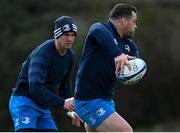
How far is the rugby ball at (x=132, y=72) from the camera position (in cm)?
948

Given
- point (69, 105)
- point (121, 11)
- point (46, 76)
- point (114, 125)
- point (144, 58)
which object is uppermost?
point (121, 11)

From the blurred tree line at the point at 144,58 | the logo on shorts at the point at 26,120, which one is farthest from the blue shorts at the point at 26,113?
the blurred tree line at the point at 144,58

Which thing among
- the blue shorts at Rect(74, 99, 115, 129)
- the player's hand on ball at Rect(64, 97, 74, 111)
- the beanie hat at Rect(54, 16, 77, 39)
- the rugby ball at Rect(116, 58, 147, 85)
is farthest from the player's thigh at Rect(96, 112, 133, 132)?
the beanie hat at Rect(54, 16, 77, 39)

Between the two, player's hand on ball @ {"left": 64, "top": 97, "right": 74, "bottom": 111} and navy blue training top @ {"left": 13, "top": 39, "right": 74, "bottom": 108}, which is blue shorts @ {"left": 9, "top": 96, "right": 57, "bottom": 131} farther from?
player's hand on ball @ {"left": 64, "top": 97, "right": 74, "bottom": 111}

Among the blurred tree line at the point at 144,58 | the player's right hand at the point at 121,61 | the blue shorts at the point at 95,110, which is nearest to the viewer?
the player's right hand at the point at 121,61

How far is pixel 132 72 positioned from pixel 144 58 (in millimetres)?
17557

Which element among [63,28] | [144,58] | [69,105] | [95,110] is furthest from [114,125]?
[144,58]

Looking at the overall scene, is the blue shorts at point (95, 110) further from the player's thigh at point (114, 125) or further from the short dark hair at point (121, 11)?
the short dark hair at point (121, 11)

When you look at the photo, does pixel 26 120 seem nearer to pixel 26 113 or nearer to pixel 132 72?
pixel 26 113

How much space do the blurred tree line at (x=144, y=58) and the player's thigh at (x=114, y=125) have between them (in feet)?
51.7

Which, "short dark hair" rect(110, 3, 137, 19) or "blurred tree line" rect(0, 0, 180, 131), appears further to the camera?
"blurred tree line" rect(0, 0, 180, 131)

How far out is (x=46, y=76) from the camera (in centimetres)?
1064

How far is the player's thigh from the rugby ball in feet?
1.47

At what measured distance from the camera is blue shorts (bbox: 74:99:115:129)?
980 cm
